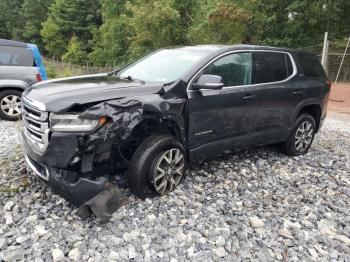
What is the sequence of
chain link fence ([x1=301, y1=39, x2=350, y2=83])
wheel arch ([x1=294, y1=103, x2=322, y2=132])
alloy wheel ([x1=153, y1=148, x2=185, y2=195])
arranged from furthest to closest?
1. chain link fence ([x1=301, y1=39, x2=350, y2=83])
2. wheel arch ([x1=294, y1=103, x2=322, y2=132])
3. alloy wheel ([x1=153, y1=148, x2=185, y2=195])

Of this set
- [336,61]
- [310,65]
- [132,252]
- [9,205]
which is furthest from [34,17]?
[132,252]

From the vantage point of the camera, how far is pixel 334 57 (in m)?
15.5

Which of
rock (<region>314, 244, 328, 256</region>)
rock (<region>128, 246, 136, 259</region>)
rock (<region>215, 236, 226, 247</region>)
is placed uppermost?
rock (<region>128, 246, 136, 259</region>)

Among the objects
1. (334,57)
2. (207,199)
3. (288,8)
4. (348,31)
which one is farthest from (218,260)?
(348,31)

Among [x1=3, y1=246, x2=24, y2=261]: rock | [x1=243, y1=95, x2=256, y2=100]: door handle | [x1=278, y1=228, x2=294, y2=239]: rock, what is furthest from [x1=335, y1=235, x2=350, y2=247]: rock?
[x1=3, y1=246, x2=24, y2=261]: rock

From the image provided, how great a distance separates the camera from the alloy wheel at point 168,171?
13.2 feet

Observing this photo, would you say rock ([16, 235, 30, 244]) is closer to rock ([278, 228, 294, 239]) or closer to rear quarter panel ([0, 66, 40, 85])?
rock ([278, 228, 294, 239])

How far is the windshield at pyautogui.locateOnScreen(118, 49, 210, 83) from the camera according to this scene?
4.45m

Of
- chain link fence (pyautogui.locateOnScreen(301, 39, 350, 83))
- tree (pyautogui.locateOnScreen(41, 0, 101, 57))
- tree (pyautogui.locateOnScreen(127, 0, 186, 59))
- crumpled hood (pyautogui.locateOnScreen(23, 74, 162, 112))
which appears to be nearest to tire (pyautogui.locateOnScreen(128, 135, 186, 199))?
crumpled hood (pyautogui.locateOnScreen(23, 74, 162, 112))

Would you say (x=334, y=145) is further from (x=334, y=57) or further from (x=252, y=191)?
(x=334, y=57)

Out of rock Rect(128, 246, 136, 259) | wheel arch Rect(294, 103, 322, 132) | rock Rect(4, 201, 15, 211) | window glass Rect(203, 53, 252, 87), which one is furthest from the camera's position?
wheel arch Rect(294, 103, 322, 132)

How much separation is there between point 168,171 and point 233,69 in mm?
1700

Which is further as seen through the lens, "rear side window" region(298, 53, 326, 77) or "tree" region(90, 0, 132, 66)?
"tree" region(90, 0, 132, 66)

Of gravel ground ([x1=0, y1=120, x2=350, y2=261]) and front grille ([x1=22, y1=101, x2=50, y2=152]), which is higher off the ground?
front grille ([x1=22, y1=101, x2=50, y2=152])
